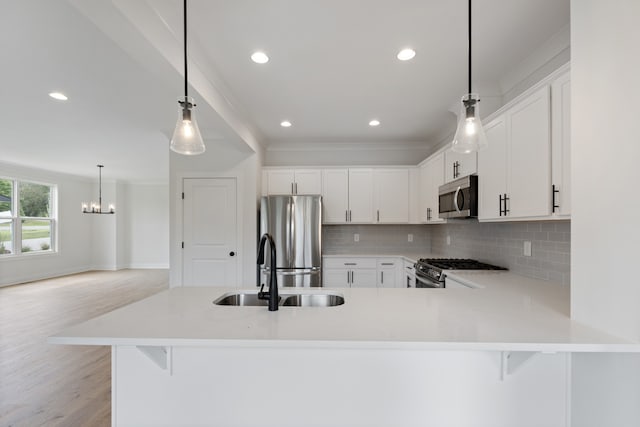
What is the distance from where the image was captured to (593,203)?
117 cm

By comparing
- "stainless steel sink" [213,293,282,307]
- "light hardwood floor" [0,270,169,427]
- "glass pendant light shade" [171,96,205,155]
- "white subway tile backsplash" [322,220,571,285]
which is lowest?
"light hardwood floor" [0,270,169,427]

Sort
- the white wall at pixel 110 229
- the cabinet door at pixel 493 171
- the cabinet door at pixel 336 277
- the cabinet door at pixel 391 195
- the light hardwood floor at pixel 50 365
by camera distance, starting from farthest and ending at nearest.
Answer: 1. the white wall at pixel 110 229
2. the cabinet door at pixel 391 195
3. the cabinet door at pixel 336 277
4. the cabinet door at pixel 493 171
5. the light hardwood floor at pixel 50 365

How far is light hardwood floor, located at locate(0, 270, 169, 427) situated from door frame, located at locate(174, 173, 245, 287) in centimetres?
112

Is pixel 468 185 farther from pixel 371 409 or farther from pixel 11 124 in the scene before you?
pixel 11 124

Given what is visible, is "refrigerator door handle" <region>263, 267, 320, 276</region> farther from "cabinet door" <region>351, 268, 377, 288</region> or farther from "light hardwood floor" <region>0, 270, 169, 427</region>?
"light hardwood floor" <region>0, 270, 169, 427</region>

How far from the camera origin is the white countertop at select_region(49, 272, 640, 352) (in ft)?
3.47

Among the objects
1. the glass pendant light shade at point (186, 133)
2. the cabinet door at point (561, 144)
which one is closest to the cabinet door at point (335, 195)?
the cabinet door at point (561, 144)

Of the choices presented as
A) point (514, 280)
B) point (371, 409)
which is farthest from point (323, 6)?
point (514, 280)

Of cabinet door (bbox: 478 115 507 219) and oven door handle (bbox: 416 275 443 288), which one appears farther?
oven door handle (bbox: 416 275 443 288)

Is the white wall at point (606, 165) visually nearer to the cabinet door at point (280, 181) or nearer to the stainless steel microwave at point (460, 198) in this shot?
the stainless steel microwave at point (460, 198)

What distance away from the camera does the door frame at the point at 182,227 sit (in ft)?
12.8

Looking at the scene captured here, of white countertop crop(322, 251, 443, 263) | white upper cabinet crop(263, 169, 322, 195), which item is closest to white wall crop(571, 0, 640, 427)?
white countertop crop(322, 251, 443, 263)

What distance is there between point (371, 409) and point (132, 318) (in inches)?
43.8

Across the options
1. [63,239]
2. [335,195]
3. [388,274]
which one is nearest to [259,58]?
[335,195]
